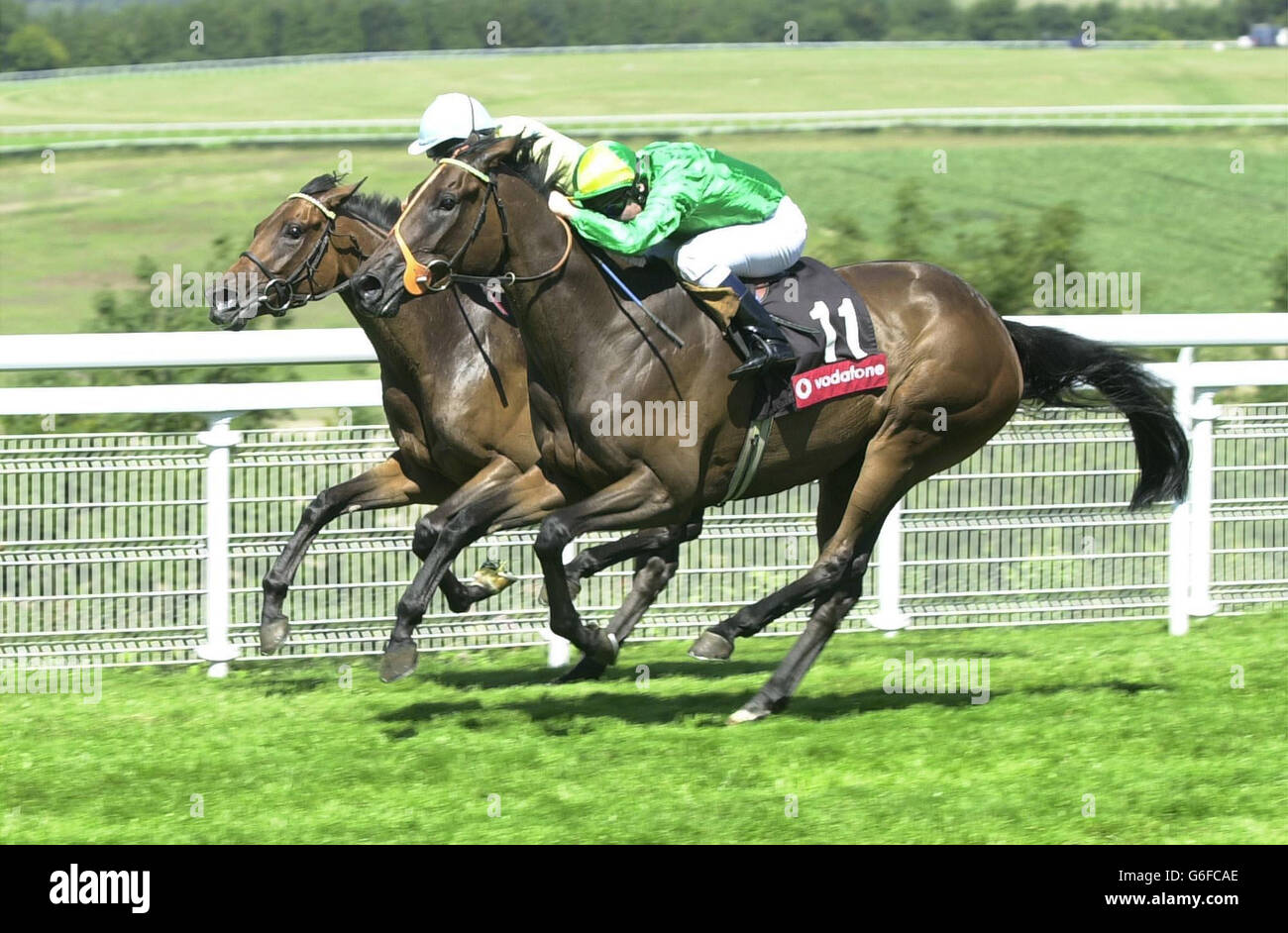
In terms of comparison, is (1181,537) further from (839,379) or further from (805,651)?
(839,379)

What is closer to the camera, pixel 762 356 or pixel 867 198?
pixel 762 356

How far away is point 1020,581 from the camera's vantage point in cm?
667

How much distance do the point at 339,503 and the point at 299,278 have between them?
73 centimetres

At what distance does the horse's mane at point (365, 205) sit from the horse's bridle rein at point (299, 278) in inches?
2.3

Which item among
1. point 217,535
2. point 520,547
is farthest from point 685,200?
point 217,535

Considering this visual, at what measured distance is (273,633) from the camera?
18.5ft

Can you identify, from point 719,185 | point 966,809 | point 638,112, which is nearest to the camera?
point 966,809

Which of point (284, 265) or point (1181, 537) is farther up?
point (284, 265)

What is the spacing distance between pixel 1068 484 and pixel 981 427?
3.80ft

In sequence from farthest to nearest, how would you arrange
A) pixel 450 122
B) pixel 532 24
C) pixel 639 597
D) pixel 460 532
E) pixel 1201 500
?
pixel 532 24, pixel 1201 500, pixel 639 597, pixel 450 122, pixel 460 532

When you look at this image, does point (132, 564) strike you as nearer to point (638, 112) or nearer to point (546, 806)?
point (546, 806)

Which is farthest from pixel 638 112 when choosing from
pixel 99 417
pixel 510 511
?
pixel 510 511

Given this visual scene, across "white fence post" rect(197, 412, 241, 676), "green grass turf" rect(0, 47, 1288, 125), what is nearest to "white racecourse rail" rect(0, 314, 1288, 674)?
"white fence post" rect(197, 412, 241, 676)

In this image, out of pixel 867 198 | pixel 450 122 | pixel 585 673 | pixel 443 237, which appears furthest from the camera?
pixel 867 198
